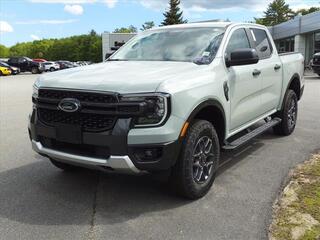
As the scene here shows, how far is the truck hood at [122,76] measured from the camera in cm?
432

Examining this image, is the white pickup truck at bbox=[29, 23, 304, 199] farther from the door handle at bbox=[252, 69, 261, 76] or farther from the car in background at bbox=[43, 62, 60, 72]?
the car in background at bbox=[43, 62, 60, 72]

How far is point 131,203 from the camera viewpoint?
15.9 ft

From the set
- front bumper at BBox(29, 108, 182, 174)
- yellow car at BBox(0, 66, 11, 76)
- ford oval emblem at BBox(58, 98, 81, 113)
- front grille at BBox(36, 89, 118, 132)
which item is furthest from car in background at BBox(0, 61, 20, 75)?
front bumper at BBox(29, 108, 182, 174)

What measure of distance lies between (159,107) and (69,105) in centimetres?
91

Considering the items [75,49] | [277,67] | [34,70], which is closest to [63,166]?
[277,67]

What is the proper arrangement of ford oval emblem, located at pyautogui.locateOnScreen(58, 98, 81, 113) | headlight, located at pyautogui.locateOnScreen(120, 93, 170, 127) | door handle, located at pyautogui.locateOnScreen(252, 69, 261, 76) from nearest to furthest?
1. headlight, located at pyautogui.locateOnScreen(120, 93, 170, 127)
2. ford oval emblem, located at pyautogui.locateOnScreen(58, 98, 81, 113)
3. door handle, located at pyautogui.locateOnScreen(252, 69, 261, 76)

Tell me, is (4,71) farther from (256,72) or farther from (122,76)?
(122,76)

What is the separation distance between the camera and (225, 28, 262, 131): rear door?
5.65 meters

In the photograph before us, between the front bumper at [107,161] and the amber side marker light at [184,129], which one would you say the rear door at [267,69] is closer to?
the amber side marker light at [184,129]

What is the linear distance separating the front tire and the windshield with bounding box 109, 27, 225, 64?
92 centimetres

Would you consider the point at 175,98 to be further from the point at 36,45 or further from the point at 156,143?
the point at 36,45

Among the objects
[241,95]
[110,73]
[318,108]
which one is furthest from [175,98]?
[318,108]

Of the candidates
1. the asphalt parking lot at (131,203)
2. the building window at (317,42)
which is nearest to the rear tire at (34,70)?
the building window at (317,42)

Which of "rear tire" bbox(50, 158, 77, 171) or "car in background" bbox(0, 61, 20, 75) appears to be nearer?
"rear tire" bbox(50, 158, 77, 171)
